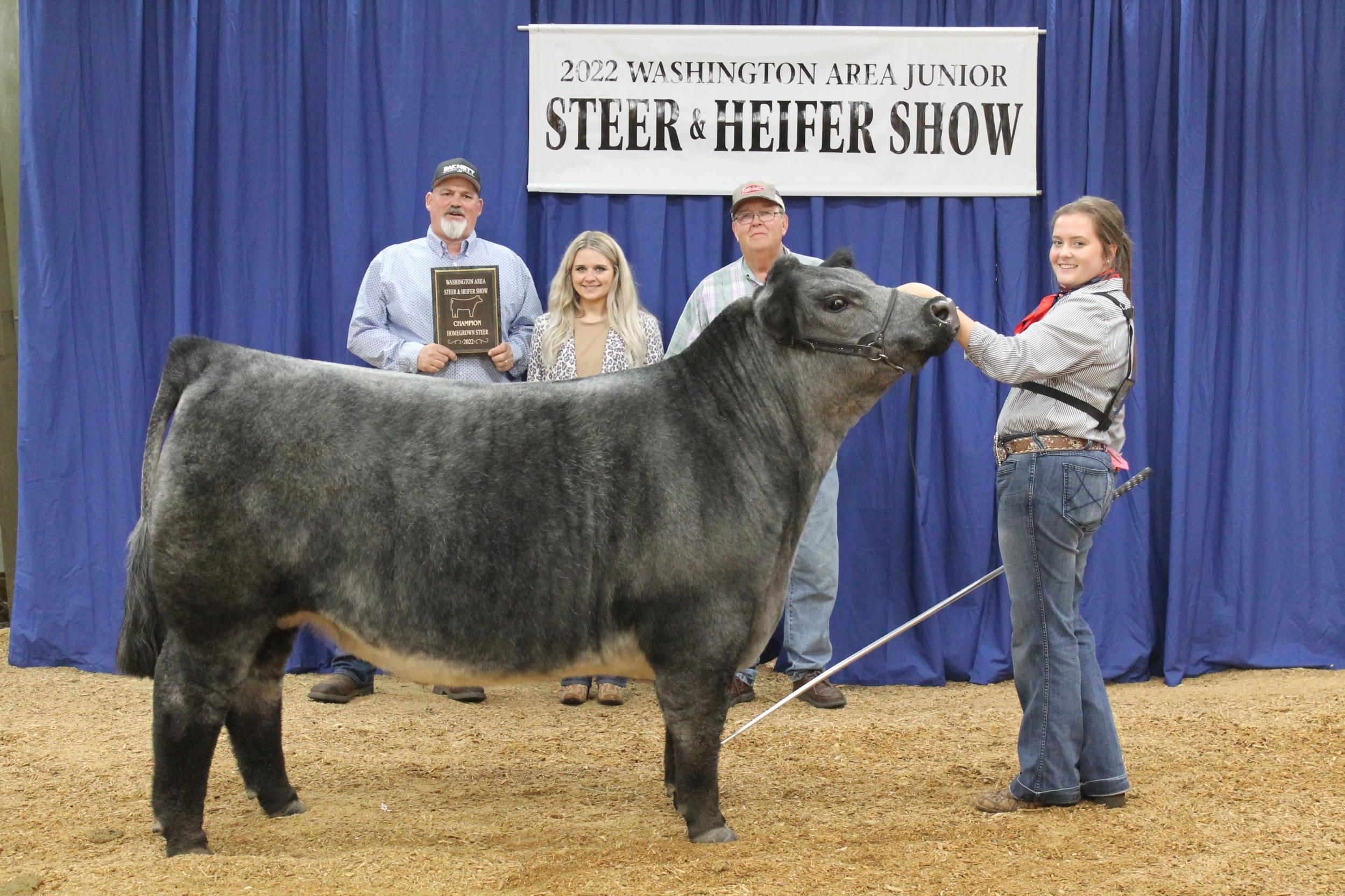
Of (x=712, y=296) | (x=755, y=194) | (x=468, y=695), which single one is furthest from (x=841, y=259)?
(x=468, y=695)

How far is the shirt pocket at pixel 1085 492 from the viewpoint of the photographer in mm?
3707

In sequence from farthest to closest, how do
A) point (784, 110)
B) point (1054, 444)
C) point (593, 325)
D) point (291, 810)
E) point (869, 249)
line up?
point (869, 249), point (784, 110), point (593, 325), point (291, 810), point (1054, 444)

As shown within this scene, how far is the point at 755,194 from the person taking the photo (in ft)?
17.7

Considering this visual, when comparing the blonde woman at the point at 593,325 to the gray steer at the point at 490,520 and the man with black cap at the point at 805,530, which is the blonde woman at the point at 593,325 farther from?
the gray steer at the point at 490,520

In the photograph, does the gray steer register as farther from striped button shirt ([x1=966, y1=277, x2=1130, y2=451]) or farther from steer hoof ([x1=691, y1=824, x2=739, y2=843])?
striped button shirt ([x1=966, y1=277, x2=1130, y2=451])

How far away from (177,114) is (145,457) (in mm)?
3233

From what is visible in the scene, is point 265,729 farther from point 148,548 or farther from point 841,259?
point 841,259

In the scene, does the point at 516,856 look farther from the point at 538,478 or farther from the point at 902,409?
the point at 902,409

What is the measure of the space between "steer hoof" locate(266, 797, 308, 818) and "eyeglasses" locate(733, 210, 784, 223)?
328 cm

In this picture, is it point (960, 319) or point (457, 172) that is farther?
point (457, 172)

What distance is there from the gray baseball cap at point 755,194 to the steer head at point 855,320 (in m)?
1.99

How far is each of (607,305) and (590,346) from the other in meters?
0.22

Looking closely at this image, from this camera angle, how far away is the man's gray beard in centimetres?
549

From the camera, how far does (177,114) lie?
598cm
